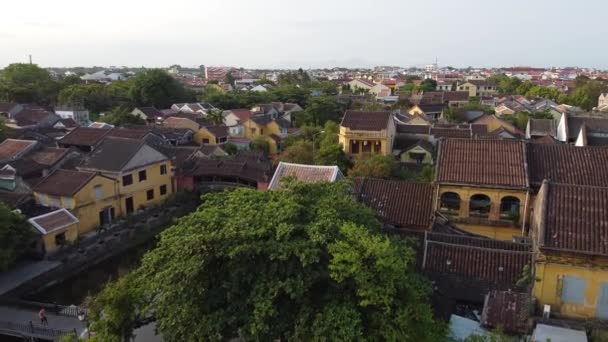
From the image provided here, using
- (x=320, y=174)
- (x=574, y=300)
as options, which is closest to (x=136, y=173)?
(x=320, y=174)

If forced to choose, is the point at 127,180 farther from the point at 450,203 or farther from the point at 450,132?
the point at 450,132

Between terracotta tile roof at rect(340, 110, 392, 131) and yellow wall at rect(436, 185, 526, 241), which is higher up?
terracotta tile roof at rect(340, 110, 392, 131)

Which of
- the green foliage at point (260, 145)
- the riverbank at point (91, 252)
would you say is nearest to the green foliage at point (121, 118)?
the green foliage at point (260, 145)

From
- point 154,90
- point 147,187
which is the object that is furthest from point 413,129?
point 154,90

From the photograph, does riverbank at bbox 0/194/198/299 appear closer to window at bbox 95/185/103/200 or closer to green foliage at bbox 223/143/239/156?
window at bbox 95/185/103/200

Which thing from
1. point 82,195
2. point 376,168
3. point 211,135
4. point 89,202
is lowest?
point 89,202

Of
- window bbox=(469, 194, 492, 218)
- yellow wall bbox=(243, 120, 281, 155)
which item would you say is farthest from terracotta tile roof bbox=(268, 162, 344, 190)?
yellow wall bbox=(243, 120, 281, 155)
